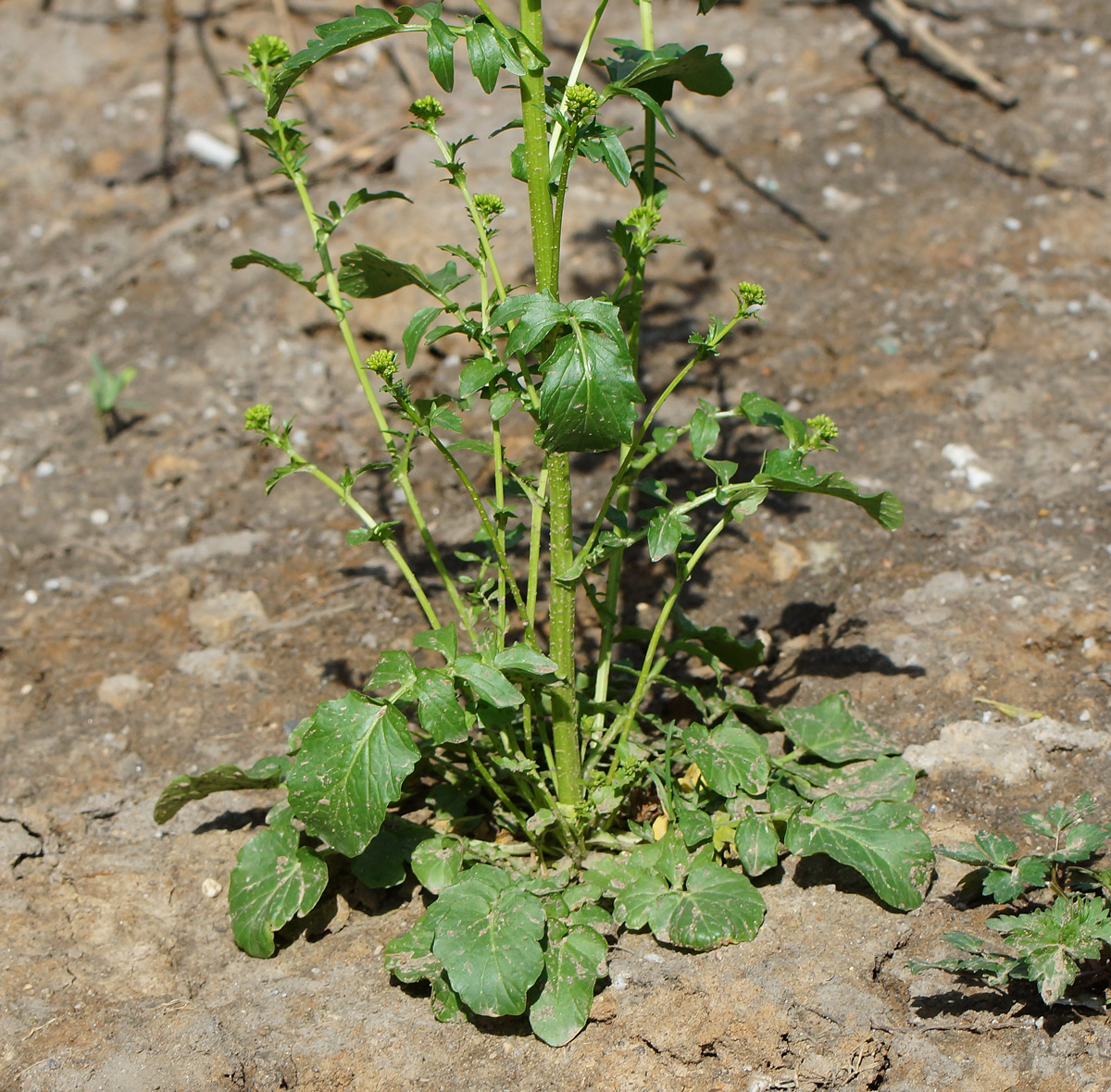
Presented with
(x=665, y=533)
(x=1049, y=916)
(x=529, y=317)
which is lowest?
(x=1049, y=916)

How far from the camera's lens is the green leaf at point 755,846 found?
7.17ft

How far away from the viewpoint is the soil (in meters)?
2.08

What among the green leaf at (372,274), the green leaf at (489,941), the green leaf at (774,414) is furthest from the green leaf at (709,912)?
the green leaf at (372,274)

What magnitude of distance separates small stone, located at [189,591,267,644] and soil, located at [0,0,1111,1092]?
2cm

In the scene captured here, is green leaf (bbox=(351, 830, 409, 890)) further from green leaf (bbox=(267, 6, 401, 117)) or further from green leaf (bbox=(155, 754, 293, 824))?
green leaf (bbox=(267, 6, 401, 117))

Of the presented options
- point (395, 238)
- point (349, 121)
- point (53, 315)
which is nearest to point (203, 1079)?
point (395, 238)

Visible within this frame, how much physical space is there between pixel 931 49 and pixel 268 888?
4.84 metres

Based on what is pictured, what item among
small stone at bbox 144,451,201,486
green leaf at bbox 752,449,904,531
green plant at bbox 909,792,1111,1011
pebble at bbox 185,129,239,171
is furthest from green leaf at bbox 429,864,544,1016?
pebble at bbox 185,129,239,171

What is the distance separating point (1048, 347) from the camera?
3750 millimetres

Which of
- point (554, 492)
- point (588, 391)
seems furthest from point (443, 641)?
point (588, 391)

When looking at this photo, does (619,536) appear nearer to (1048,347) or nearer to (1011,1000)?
(1011,1000)

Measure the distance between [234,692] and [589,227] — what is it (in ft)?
7.97

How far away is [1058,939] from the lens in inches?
73.2

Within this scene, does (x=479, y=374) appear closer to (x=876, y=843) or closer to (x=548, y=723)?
(x=548, y=723)
